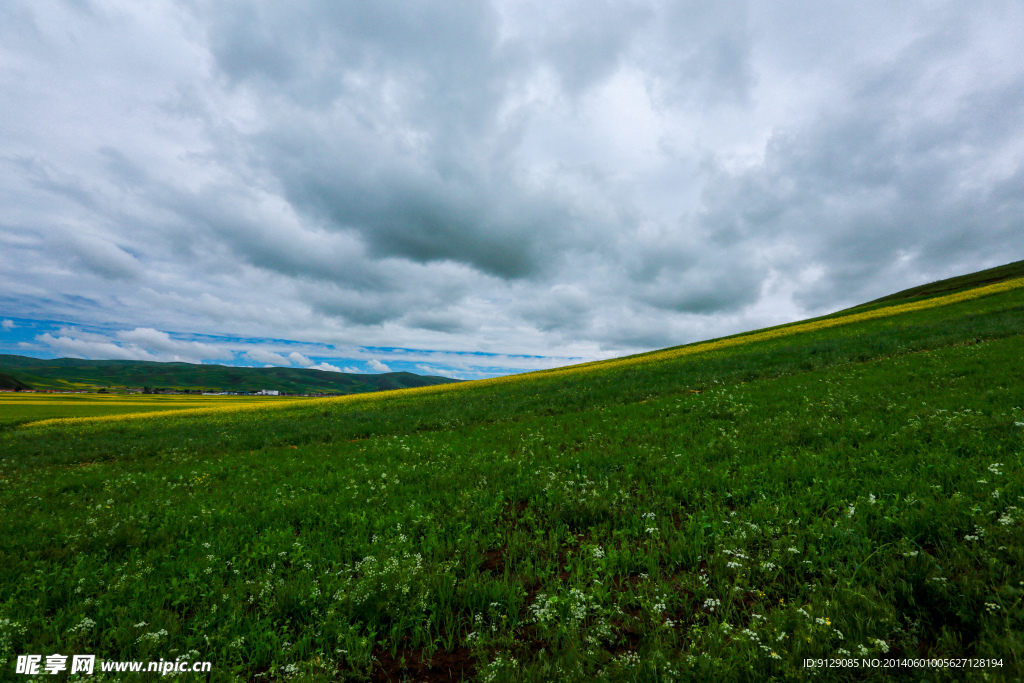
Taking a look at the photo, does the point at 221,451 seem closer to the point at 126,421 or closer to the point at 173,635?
the point at 173,635

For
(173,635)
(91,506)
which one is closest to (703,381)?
(173,635)

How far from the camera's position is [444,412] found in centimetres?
2530

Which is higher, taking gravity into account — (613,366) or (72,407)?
(613,366)

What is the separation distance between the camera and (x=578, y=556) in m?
6.51

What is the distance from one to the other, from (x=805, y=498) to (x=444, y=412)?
20.7m

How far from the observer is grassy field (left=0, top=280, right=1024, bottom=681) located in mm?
4363

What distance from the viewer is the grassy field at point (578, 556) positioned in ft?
14.3

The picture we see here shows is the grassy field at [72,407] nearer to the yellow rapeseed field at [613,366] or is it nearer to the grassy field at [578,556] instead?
the yellow rapeseed field at [613,366]

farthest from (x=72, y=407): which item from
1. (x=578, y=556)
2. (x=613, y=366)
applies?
(x=578, y=556)

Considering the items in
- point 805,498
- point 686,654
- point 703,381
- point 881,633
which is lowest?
point 686,654

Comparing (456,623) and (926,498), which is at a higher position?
(926,498)

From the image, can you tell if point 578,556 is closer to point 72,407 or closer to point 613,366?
point 613,366

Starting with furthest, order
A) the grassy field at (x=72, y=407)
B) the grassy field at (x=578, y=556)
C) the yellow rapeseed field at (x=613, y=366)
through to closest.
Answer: the grassy field at (x=72, y=407)
the yellow rapeseed field at (x=613, y=366)
the grassy field at (x=578, y=556)

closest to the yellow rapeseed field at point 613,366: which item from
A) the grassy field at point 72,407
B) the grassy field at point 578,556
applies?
the grassy field at point 72,407
